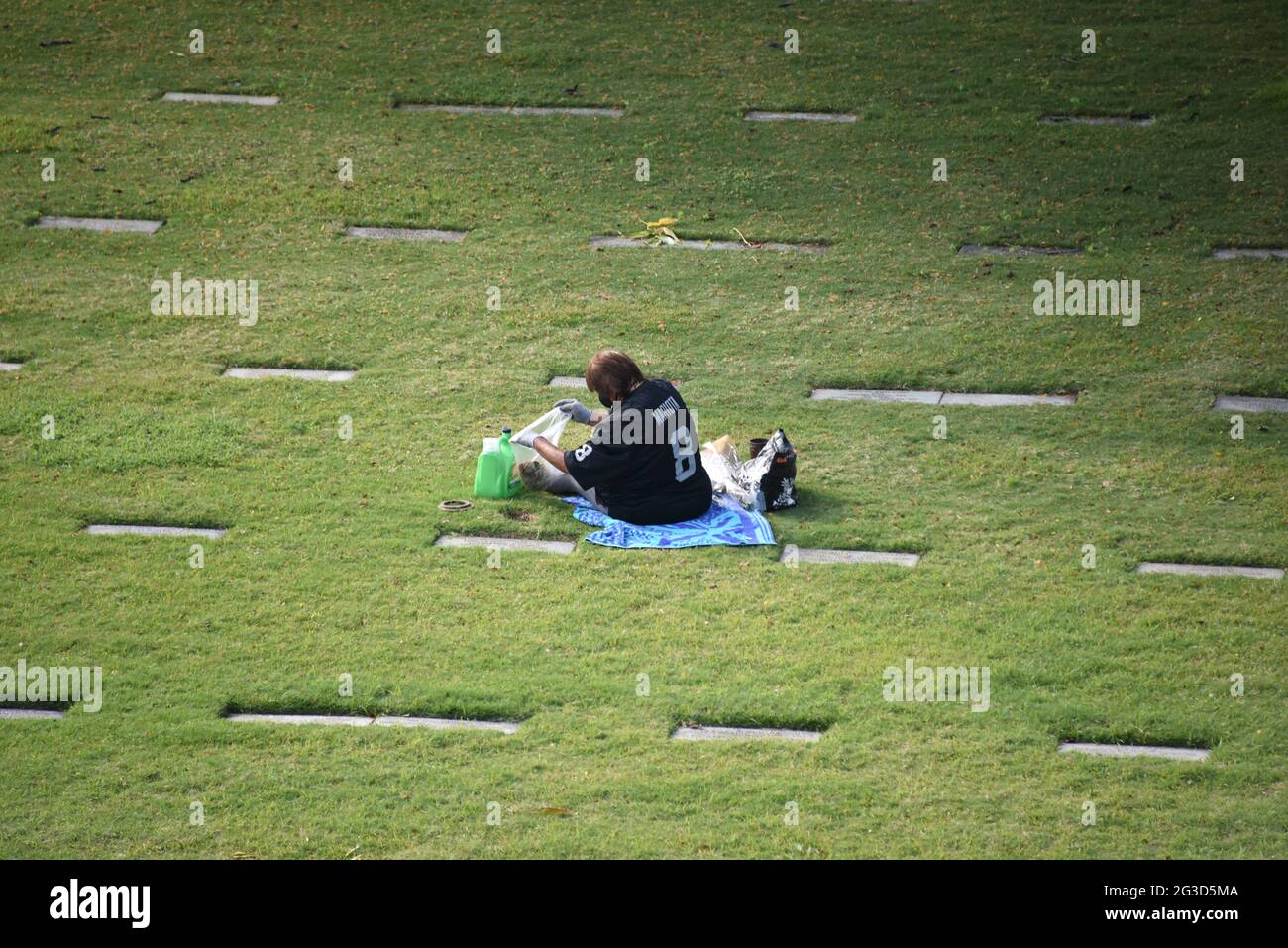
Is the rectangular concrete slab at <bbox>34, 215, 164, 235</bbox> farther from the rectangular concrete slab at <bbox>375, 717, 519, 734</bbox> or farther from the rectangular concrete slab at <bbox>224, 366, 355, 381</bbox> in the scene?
the rectangular concrete slab at <bbox>375, 717, 519, 734</bbox>

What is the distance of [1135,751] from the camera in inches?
269

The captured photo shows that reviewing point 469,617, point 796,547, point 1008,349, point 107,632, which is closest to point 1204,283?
point 1008,349

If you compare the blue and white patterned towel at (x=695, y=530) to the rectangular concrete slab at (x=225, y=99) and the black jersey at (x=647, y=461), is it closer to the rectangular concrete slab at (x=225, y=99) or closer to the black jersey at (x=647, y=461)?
the black jersey at (x=647, y=461)

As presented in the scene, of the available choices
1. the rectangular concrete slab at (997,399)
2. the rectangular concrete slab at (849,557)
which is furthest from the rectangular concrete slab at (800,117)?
the rectangular concrete slab at (849,557)

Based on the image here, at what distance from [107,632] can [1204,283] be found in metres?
8.31

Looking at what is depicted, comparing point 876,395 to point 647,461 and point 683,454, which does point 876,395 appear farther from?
point 647,461

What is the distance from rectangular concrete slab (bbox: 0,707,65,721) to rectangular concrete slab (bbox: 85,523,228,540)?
1.66m

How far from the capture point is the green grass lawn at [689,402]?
22.0 feet

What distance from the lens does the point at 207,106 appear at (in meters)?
15.3

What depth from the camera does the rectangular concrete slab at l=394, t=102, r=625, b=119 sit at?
15078 mm

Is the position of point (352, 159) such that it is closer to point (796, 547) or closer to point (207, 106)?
point (207, 106)

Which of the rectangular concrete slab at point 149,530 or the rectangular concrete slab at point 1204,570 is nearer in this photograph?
the rectangular concrete slab at point 1204,570

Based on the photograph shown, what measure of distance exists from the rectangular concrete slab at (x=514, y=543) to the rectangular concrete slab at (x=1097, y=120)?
8144 millimetres
